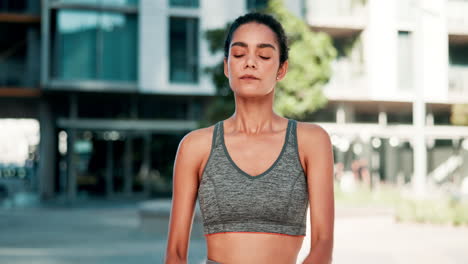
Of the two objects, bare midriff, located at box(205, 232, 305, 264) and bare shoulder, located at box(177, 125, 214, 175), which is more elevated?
bare shoulder, located at box(177, 125, 214, 175)

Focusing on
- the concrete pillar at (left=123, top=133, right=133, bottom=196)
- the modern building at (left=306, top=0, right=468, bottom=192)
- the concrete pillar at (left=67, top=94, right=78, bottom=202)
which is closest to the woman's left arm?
the modern building at (left=306, top=0, right=468, bottom=192)

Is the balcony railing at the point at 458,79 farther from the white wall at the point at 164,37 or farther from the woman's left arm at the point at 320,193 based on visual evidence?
the woman's left arm at the point at 320,193

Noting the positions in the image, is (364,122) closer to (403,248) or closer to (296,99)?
(296,99)

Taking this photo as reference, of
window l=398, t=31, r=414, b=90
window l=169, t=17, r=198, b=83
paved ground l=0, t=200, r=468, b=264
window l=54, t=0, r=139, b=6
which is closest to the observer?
paved ground l=0, t=200, r=468, b=264

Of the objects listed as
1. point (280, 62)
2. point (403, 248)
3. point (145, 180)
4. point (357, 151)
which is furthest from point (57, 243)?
point (357, 151)

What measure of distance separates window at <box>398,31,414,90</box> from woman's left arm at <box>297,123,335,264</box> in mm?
16571

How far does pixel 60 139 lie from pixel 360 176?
39.3 feet

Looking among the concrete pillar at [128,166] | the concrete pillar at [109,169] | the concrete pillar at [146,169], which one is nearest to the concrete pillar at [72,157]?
the concrete pillar at [109,169]

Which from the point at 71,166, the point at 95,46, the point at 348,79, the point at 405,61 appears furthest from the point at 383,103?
the point at 71,166

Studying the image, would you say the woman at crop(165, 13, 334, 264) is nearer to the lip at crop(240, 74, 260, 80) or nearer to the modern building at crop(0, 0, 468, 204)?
the lip at crop(240, 74, 260, 80)

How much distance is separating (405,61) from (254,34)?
1813 centimetres

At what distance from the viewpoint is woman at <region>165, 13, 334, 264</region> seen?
5.89 feet

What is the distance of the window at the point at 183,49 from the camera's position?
23781 millimetres

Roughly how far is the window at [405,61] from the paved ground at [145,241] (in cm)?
689
